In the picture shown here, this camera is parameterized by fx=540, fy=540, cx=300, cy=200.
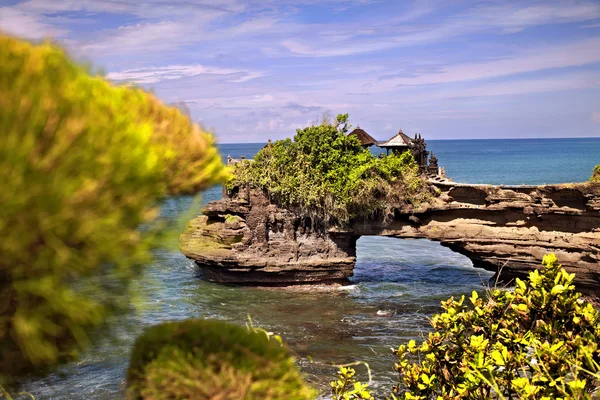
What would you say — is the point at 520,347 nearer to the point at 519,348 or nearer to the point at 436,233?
the point at 519,348

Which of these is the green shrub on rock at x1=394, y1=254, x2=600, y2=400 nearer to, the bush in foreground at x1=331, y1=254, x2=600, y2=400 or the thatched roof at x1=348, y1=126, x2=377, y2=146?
the bush in foreground at x1=331, y1=254, x2=600, y2=400

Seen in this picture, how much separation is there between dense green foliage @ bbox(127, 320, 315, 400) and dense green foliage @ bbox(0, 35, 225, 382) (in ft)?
1.49

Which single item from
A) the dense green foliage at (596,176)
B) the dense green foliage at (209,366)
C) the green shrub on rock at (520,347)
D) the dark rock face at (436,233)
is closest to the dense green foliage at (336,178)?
the dark rock face at (436,233)

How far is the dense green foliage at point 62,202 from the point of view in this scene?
8.54 feet

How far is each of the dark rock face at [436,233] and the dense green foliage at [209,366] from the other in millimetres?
21413

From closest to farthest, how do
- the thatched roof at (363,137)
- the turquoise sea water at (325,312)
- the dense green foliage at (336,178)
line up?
the turquoise sea water at (325,312) → the dense green foliage at (336,178) → the thatched roof at (363,137)

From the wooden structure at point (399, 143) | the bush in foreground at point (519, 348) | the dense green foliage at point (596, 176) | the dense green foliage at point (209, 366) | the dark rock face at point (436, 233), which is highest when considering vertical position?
the wooden structure at point (399, 143)

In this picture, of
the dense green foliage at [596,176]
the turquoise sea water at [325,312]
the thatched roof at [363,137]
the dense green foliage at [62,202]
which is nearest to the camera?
the dense green foliage at [62,202]

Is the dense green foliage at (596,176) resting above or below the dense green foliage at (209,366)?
above

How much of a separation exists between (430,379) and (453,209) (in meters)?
19.1

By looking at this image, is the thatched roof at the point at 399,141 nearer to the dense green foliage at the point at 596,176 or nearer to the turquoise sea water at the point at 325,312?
the turquoise sea water at the point at 325,312

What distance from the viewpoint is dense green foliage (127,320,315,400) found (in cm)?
327

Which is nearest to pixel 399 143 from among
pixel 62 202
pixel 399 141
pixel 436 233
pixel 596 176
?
pixel 399 141

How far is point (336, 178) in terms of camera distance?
80.9 feet
